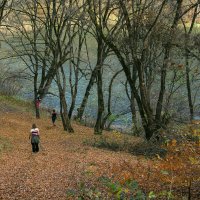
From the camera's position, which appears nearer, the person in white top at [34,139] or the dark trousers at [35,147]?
the person in white top at [34,139]

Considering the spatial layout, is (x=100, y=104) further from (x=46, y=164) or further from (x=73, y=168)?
(x=73, y=168)

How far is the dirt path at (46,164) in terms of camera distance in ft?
41.1

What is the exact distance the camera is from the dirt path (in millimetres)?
12523

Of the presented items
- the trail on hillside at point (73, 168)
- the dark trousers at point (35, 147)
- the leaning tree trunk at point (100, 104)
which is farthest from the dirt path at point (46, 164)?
the leaning tree trunk at point (100, 104)

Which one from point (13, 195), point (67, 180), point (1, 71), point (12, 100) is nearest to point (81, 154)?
point (67, 180)

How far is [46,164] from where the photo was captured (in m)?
16.7

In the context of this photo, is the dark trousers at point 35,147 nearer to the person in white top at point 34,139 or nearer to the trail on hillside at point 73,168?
the person in white top at point 34,139

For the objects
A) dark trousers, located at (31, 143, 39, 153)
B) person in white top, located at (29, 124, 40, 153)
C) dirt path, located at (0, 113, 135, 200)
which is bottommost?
dirt path, located at (0, 113, 135, 200)

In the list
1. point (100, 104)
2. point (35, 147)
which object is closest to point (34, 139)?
point (35, 147)

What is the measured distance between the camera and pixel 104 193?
11227mm

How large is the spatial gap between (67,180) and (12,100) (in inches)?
1048

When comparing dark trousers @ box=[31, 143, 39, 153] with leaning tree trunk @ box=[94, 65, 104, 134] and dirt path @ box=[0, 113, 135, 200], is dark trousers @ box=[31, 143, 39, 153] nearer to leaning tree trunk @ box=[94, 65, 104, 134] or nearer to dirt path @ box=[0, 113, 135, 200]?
dirt path @ box=[0, 113, 135, 200]

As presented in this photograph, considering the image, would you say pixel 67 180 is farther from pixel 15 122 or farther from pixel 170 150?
pixel 15 122

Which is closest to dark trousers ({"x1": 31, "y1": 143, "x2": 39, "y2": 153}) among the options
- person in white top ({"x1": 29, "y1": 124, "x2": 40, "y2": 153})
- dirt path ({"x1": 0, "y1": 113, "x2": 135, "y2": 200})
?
person in white top ({"x1": 29, "y1": 124, "x2": 40, "y2": 153})
